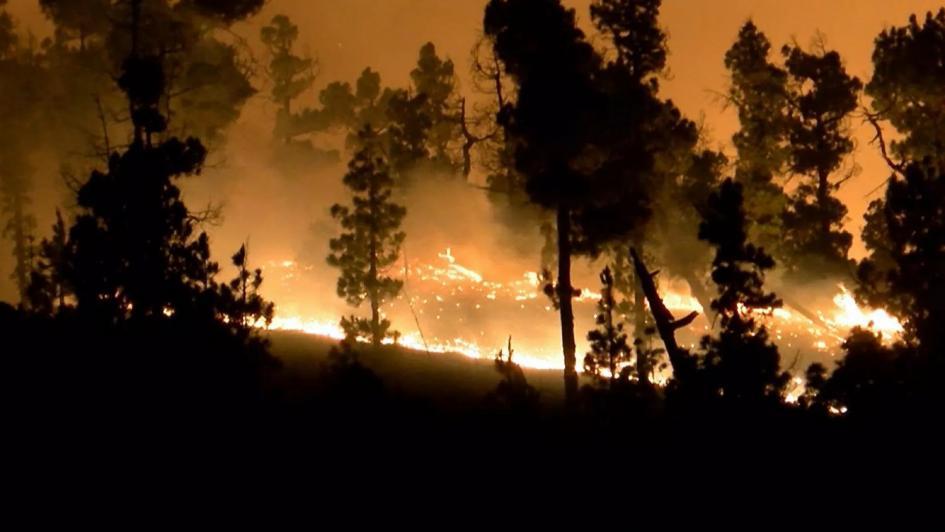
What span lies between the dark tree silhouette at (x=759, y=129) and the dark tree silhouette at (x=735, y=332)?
1477cm

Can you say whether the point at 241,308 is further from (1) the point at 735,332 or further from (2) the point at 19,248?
(2) the point at 19,248

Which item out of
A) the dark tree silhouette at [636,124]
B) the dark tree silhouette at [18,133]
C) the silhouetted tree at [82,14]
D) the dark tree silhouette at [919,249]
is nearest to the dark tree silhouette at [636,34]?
the dark tree silhouette at [636,124]

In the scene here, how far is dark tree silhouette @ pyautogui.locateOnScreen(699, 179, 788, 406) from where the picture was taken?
15.4 m

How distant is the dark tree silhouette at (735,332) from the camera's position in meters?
15.4

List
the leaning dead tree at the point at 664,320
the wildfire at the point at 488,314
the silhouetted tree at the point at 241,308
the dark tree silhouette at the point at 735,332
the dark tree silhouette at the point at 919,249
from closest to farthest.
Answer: the dark tree silhouette at the point at 735,332
the silhouetted tree at the point at 241,308
the dark tree silhouette at the point at 919,249
the leaning dead tree at the point at 664,320
the wildfire at the point at 488,314

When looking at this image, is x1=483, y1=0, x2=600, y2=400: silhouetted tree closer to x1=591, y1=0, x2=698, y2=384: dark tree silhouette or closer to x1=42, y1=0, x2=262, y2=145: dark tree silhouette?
x1=591, y1=0, x2=698, y2=384: dark tree silhouette

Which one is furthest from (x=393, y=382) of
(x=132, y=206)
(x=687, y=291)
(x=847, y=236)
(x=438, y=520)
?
(x=687, y=291)

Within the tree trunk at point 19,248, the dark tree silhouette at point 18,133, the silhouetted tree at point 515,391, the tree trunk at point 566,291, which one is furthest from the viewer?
the dark tree silhouette at point 18,133

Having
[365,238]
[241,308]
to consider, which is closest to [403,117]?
[365,238]

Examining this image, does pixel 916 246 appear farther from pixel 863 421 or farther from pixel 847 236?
pixel 847 236

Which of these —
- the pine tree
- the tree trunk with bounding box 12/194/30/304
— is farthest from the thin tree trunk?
the tree trunk with bounding box 12/194/30/304

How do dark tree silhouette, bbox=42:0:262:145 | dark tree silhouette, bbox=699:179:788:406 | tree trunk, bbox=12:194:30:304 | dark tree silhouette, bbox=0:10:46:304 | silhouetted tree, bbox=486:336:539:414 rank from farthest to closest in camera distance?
dark tree silhouette, bbox=0:10:46:304 < tree trunk, bbox=12:194:30:304 < dark tree silhouette, bbox=42:0:262:145 < dark tree silhouette, bbox=699:179:788:406 < silhouetted tree, bbox=486:336:539:414

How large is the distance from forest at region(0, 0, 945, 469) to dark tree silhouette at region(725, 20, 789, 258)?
3.7 inches

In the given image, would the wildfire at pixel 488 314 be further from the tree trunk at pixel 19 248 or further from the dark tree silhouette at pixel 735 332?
the dark tree silhouette at pixel 735 332
